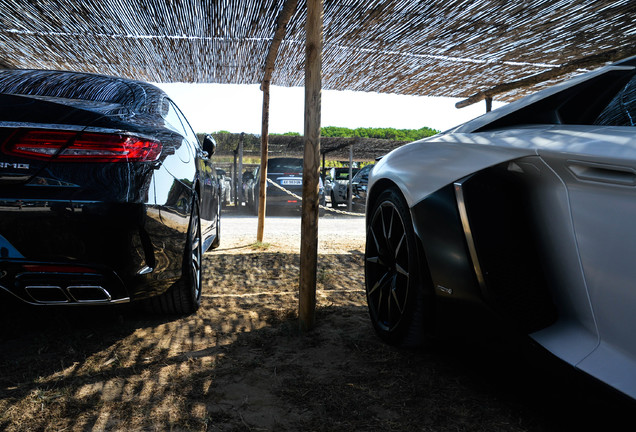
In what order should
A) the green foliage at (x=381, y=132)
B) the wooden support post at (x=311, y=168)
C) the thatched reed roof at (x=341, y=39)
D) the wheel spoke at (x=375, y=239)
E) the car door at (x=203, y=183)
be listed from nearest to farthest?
1. the wheel spoke at (x=375, y=239)
2. the wooden support post at (x=311, y=168)
3. the car door at (x=203, y=183)
4. the thatched reed roof at (x=341, y=39)
5. the green foliage at (x=381, y=132)

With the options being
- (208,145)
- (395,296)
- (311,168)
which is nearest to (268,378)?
(395,296)

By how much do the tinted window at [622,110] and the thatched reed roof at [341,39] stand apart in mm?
3253

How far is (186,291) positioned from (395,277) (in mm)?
1335

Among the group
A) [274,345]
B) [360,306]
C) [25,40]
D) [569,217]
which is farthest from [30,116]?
[25,40]

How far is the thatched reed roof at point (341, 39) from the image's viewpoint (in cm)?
470

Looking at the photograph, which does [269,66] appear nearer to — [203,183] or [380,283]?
[203,183]

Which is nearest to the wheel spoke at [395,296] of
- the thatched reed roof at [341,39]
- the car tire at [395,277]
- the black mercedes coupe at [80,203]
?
the car tire at [395,277]

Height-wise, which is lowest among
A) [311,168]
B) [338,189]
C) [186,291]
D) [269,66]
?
[338,189]

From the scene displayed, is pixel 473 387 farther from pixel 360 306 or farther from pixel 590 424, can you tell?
pixel 360 306

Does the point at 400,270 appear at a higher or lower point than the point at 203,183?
lower

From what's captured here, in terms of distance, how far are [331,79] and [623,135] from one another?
598 cm

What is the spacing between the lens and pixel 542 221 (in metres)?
1.57

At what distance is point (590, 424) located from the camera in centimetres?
176

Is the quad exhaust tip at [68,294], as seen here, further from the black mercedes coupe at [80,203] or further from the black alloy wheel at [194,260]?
the black alloy wheel at [194,260]
